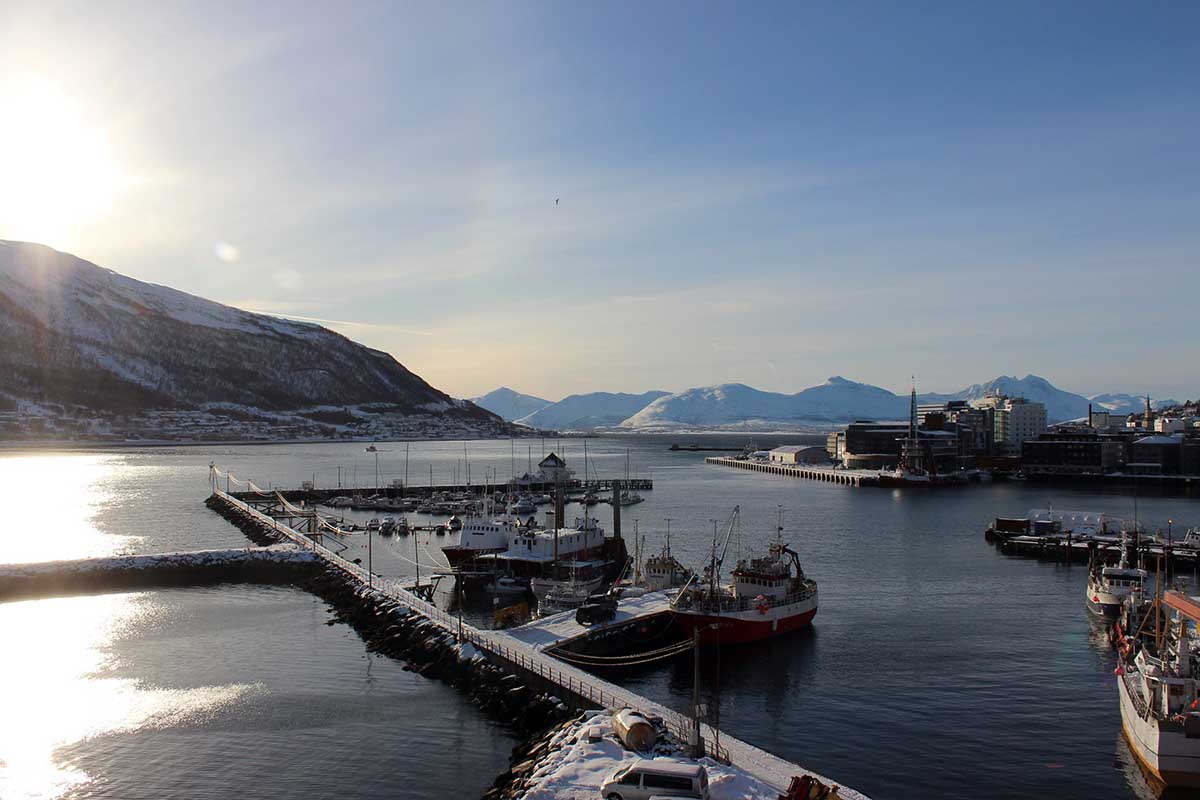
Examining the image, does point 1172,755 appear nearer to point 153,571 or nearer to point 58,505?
point 153,571

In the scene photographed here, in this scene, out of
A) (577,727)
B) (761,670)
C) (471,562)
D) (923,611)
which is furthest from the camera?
(471,562)

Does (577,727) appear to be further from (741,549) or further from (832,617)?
(741,549)

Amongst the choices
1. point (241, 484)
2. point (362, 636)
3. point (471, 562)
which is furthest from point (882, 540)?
point (241, 484)

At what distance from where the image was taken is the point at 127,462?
492 feet

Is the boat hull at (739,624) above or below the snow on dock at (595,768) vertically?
below

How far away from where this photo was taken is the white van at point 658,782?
54.0 feet

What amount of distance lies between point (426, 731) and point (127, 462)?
146915 millimetres

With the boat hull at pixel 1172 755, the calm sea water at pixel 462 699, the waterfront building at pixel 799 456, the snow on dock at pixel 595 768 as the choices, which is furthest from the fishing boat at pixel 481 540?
the waterfront building at pixel 799 456

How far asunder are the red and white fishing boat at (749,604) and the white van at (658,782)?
50.7ft

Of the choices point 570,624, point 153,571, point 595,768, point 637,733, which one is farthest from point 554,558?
point 595,768

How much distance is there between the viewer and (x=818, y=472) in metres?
131

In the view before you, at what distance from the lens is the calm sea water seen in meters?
21.6

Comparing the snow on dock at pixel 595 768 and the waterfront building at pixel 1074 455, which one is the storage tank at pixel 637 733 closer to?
the snow on dock at pixel 595 768

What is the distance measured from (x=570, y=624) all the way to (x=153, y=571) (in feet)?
85.4
